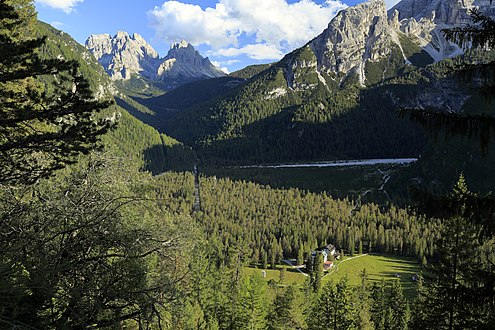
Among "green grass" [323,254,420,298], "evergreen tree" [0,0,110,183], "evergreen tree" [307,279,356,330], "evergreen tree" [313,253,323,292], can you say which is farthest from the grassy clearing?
"evergreen tree" [0,0,110,183]

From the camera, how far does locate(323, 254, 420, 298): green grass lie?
269 feet

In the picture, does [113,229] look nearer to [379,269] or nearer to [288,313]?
[288,313]

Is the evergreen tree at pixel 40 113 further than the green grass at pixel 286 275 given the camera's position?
No

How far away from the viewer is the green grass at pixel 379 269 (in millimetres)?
82000

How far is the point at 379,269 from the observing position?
90.1 m

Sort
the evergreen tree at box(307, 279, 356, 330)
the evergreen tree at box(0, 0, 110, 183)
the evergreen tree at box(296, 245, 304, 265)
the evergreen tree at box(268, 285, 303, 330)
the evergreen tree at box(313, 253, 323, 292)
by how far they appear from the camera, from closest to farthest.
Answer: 1. the evergreen tree at box(0, 0, 110, 183)
2. the evergreen tree at box(307, 279, 356, 330)
3. the evergreen tree at box(268, 285, 303, 330)
4. the evergreen tree at box(313, 253, 323, 292)
5. the evergreen tree at box(296, 245, 304, 265)

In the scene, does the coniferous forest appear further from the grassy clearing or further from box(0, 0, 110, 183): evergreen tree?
the grassy clearing

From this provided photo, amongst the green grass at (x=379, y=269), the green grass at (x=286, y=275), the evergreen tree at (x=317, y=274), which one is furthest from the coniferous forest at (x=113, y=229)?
the green grass at (x=379, y=269)

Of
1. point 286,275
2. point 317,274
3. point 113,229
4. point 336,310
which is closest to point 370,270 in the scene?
point 286,275

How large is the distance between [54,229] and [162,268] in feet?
15.3

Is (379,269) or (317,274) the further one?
(379,269)

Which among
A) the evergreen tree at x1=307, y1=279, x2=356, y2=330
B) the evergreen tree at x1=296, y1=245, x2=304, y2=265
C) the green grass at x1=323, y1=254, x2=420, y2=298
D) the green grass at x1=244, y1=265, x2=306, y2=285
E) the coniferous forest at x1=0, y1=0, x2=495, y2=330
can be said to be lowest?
the green grass at x1=244, y1=265, x2=306, y2=285

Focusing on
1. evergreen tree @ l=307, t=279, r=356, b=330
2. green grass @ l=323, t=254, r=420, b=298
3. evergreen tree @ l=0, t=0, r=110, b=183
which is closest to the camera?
evergreen tree @ l=0, t=0, r=110, b=183

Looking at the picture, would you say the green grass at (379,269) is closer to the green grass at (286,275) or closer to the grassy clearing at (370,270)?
the grassy clearing at (370,270)
